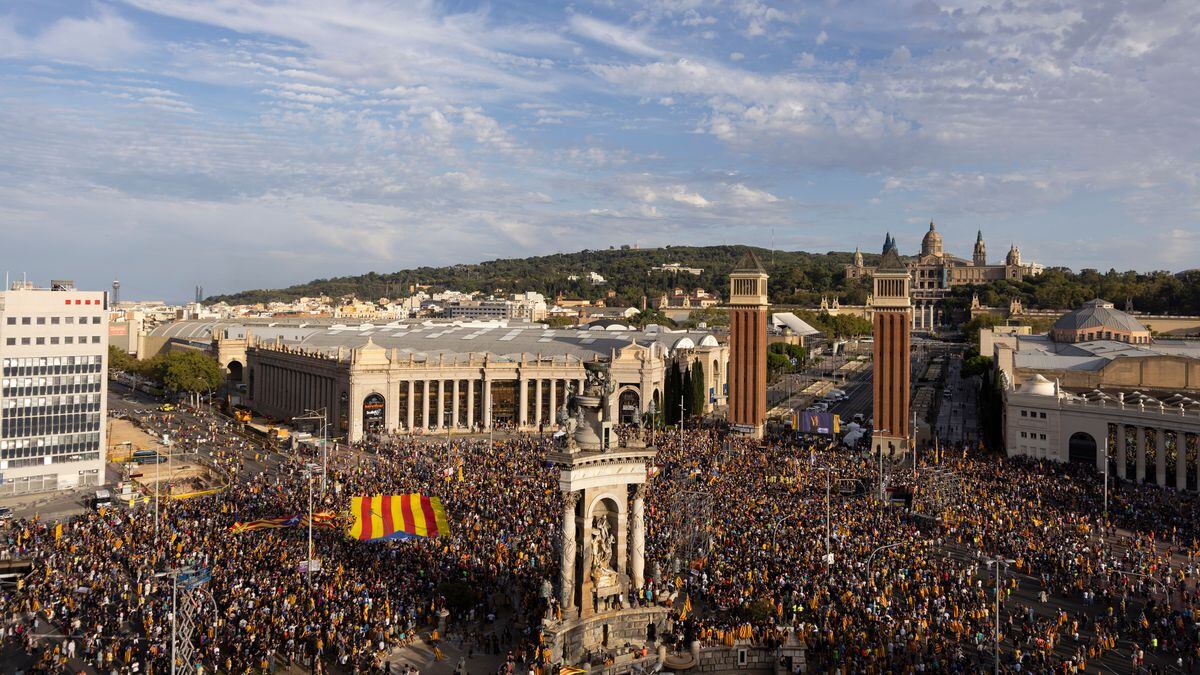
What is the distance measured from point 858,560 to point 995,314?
155362mm

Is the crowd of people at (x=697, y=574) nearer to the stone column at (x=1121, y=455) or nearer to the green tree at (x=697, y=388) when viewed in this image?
the stone column at (x=1121, y=455)

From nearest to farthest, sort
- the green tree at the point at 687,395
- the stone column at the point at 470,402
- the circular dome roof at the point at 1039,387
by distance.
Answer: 1. the circular dome roof at the point at 1039,387
2. the stone column at the point at 470,402
3. the green tree at the point at 687,395

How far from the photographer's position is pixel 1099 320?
311 feet

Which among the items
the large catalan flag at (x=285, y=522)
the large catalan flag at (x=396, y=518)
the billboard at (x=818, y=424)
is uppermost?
the billboard at (x=818, y=424)

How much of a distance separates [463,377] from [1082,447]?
47.1 metres

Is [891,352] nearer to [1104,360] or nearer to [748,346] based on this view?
[748,346]

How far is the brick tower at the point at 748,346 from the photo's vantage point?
74250 mm

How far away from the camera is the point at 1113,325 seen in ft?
309

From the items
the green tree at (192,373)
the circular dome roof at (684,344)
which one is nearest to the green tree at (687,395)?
the circular dome roof at (684,344)

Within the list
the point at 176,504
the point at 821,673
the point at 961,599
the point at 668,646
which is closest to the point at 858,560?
the point at 961,599

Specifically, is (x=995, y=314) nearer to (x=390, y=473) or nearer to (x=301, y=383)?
(x=301, y=383)

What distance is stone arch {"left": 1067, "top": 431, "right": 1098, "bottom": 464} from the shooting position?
5468 centimetres

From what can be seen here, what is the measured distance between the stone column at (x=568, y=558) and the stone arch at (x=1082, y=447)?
42.5 metres

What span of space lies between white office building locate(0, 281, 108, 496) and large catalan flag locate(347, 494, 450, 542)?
28.2 metres
